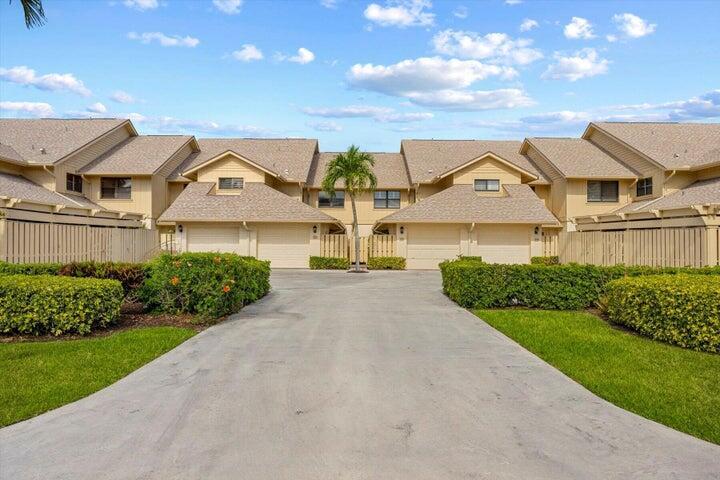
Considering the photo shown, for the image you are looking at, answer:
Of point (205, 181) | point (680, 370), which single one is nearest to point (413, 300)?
point (680, 370)

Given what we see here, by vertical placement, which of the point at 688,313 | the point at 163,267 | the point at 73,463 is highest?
the point at 163,267

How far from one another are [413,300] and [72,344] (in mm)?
8571

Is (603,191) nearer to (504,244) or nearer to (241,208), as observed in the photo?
(504,244)

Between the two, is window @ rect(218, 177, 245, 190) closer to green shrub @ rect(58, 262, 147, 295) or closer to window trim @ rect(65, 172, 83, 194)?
window trim @ rect(65, 172, 83, 194)

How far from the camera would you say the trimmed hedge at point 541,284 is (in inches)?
475

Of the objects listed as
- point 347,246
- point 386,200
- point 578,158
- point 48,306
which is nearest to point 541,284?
point 48,306

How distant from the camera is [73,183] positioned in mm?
27719

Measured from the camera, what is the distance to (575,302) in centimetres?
1205

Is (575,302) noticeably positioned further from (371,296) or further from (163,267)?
(163,267)

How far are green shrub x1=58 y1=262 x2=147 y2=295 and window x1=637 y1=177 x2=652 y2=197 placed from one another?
26474mm

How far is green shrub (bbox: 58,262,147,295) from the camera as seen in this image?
10.9 metres

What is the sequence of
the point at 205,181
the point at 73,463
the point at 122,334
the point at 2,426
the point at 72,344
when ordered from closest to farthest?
the point at 73,463 < the point at 2,426 < the point at 72,344 < the point at 122,334 < the point at 205,181

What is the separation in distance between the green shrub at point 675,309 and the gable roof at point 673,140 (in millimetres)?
18015

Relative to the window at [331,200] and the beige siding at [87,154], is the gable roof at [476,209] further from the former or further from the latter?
the beige siding at [87,154]
